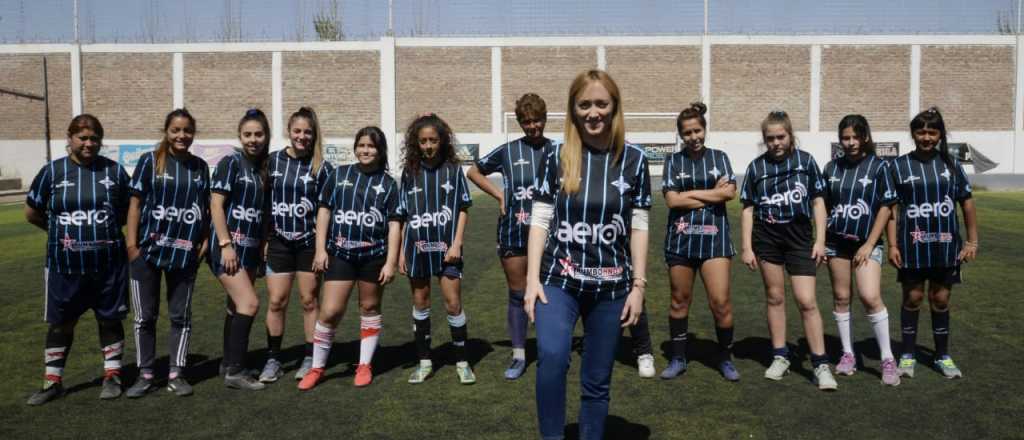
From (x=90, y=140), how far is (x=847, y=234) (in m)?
4.98

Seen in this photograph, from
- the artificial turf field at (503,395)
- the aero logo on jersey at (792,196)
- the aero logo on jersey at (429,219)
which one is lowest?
the artificial turf field at (503,395)

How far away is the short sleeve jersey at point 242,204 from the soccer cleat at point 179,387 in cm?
81

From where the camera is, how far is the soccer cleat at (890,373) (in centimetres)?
535

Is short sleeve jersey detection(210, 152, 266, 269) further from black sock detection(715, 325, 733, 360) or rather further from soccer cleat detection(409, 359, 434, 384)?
black sock detection(715, 325, 733, 360)

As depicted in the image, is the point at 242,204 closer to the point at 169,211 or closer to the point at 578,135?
the point at 169,211

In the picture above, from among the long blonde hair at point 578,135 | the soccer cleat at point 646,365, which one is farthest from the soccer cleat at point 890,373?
the long blonde hair at point 578,135

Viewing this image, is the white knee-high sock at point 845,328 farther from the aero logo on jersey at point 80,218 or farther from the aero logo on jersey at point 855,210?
the aero logo on jersey at point 80,218

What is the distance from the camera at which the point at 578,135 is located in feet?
11.4

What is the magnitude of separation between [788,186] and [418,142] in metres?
2.51

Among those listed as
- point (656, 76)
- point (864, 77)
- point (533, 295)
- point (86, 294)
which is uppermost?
point (656, 76)

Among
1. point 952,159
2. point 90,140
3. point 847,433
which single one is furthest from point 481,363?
point 952,159

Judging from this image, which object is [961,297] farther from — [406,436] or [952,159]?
[406,436]

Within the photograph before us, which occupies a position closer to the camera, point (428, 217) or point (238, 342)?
point (238, 342)

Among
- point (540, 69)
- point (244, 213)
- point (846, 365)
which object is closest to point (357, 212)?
point (244, 213)
